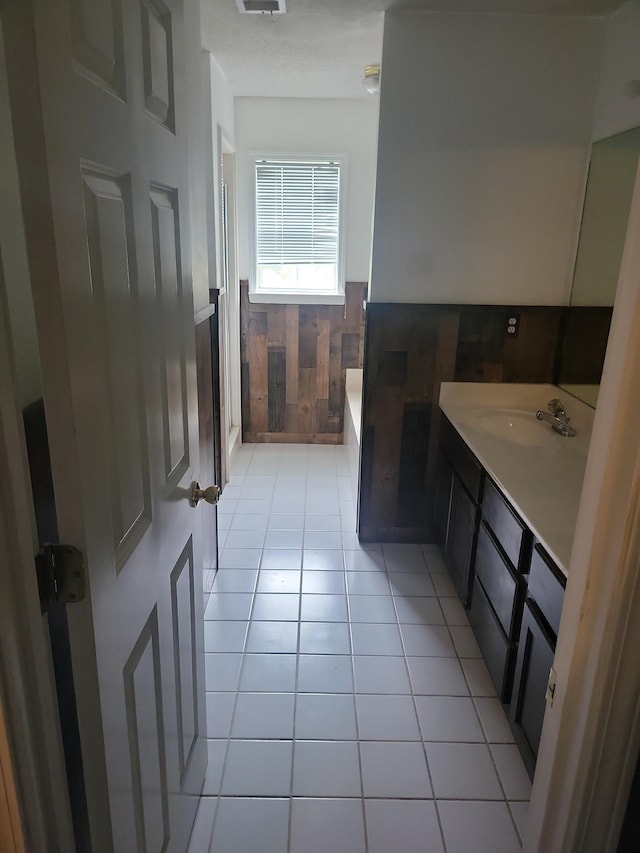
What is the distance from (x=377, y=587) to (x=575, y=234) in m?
1.91

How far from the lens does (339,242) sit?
4430mm

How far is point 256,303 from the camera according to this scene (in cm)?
445

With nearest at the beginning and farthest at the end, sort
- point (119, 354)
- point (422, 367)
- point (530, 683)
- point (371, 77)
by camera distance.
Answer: point (119, 354) → point (530, 683) → point (422, 367) → point (371, 77)

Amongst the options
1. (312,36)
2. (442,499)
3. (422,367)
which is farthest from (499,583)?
(312,36)

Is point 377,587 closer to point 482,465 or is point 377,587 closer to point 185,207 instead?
point 482,465

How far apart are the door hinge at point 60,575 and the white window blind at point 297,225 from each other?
3.86 meters

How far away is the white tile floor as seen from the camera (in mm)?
1697

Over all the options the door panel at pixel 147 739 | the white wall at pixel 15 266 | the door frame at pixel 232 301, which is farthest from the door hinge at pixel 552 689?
the door frame at pixel 232 301

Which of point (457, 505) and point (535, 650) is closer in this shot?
point (535, 650)

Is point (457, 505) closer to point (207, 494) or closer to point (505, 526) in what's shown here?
point (505, 526)

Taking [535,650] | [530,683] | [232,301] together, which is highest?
[232,301]

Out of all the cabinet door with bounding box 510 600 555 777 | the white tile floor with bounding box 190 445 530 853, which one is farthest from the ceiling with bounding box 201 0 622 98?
the white tile floor with bounding box 190 445 530 853

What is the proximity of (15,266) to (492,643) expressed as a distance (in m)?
1.99

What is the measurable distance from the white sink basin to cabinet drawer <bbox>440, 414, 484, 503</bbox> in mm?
109
